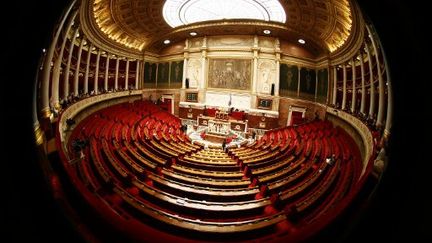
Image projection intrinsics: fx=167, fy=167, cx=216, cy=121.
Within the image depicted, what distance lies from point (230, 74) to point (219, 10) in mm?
5120

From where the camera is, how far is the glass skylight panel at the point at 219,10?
11301mm

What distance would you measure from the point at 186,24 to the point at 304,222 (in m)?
16.3

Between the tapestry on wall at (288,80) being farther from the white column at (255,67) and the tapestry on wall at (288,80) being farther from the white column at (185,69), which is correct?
the white column at (185,69)

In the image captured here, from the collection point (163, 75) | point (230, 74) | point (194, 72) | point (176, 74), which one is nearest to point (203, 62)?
point (194, 72)

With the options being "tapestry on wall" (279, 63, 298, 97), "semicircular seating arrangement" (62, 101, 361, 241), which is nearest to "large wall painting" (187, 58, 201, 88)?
"tapestry on wall" (279, 63, 298, 97)

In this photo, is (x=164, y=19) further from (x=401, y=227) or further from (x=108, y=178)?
(x=401, y=227)

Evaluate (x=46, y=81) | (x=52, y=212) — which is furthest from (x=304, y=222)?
(x=46, y=81)

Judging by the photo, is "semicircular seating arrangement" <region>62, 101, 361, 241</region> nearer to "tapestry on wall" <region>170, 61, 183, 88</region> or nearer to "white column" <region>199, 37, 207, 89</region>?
"white column" <region>199, 37, 207, 89</region>

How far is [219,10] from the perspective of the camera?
42.4 ft

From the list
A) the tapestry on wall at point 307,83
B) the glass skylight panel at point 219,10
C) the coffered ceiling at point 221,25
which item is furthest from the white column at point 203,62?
the tapestry on wall at point 307,83

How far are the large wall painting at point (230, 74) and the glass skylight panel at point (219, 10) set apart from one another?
3.57m

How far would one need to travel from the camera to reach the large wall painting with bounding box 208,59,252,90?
1538cm

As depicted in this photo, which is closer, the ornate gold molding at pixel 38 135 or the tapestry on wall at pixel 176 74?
the ornate gold molding at pixel 38 135

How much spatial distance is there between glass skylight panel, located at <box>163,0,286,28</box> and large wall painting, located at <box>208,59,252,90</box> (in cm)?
357
